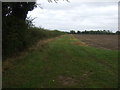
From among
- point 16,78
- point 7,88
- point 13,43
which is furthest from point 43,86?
point 13,43

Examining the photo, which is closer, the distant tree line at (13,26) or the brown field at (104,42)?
the distant tree line at (13,26)

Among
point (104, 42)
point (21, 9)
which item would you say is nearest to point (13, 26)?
point (21, 9)

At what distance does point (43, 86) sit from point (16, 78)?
2053 mm

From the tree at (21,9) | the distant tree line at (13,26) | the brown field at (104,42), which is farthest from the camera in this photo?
the brown field at (104,42)

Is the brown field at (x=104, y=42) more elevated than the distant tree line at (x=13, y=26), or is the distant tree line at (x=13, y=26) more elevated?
the distant tree line at (x=13, y=26)

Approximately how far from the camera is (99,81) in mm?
10039

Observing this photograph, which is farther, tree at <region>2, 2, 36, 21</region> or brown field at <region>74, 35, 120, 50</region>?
brown field at <region>74, 35, 120, 50</region>

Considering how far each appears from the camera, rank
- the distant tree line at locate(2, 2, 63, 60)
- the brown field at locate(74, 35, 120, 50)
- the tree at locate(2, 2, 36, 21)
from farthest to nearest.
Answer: the brown field at locate(74, 35, 120, 50)
the tree at locate(2, 2, 36, 21)
the distant tree line at locate(2, 2, 63, 60)

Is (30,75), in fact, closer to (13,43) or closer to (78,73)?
(78,73)

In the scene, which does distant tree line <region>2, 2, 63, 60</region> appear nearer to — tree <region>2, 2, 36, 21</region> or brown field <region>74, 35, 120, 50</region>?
tree <region>2, 2, 36, 21</region>

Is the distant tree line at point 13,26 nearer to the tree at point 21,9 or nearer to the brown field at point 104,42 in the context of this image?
the tree at point 21,9

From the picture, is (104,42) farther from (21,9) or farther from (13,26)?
(13,26)

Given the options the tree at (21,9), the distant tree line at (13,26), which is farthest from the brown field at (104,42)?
the distant tree line at (13,26)

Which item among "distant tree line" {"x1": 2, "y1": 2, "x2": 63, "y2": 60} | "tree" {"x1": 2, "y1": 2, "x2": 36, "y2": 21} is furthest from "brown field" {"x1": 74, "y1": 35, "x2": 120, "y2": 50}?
"distant tree line" {"x1": 2, "y1": 2, "x2": 63, "y2": 60}
